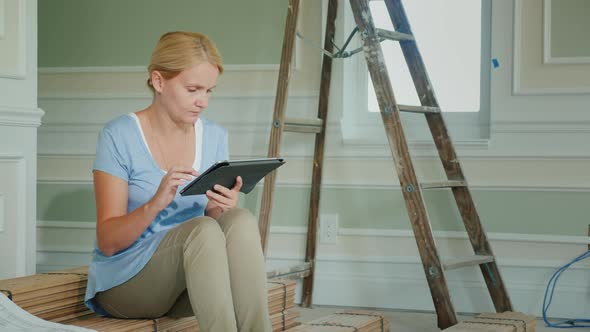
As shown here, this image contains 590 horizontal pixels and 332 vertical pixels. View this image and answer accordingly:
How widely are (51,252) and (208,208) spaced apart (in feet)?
6.12

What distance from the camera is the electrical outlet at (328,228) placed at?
351 centimetres

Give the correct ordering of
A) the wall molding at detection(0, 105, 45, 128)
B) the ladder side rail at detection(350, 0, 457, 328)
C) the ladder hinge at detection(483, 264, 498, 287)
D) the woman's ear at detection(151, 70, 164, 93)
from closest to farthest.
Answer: the woman's ear at detection(151, 70, 164, 93) < the wall molding at detection(0, 105, 45, 128) < the ladder side rail at detection(350, 0, 457, 328) < the ladder hinge at detection(483, 264, 498, 287)

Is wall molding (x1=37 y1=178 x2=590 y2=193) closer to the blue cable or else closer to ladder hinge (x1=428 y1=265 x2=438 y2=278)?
the blue cable

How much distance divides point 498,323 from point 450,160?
701 mm

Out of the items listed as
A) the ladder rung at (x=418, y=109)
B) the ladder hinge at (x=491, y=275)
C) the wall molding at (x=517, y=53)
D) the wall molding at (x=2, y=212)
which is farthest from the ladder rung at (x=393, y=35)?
the wall molding at (x=2, y=212)

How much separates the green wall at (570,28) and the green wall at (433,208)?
549mm

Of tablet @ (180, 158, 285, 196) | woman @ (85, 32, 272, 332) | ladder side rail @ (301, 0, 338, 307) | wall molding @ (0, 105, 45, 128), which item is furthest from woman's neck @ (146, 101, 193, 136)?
ladder side rail @ (301, 0, 338, 307)

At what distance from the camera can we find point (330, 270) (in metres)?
3.51

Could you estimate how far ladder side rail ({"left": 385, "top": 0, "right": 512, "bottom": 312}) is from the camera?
313 centimetres

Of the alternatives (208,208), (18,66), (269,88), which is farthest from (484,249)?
(18,66)

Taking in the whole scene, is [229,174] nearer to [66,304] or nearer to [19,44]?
[66,304]

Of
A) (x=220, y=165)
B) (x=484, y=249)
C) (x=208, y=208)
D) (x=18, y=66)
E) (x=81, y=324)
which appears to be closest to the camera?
(x=220, y=165)

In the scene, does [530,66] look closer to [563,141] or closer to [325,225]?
[563,141]

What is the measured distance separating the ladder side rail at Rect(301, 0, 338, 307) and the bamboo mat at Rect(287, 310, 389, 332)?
0.61m
